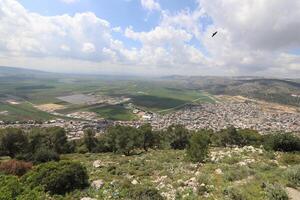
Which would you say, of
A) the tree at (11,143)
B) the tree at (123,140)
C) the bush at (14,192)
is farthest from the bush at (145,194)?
the tree at (11,143)

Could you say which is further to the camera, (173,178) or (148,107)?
(148,107)

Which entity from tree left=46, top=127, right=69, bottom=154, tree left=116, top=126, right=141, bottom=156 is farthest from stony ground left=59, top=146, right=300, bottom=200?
tree left=46, top=127, right=69, bottom=154

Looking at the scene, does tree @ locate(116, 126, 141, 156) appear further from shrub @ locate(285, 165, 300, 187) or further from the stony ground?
shrub @ locate(285, 165, 300, 187)

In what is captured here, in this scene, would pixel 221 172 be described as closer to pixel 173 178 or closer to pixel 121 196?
pixel 173 178

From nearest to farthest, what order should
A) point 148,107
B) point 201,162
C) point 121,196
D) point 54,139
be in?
1. point 121,196
2. point 201,162
3. point 54,139
4. point 148,107

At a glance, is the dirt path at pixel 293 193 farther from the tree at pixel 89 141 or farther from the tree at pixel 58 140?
the tree at pixel 89 141

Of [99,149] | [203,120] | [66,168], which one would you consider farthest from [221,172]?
[203,120]
